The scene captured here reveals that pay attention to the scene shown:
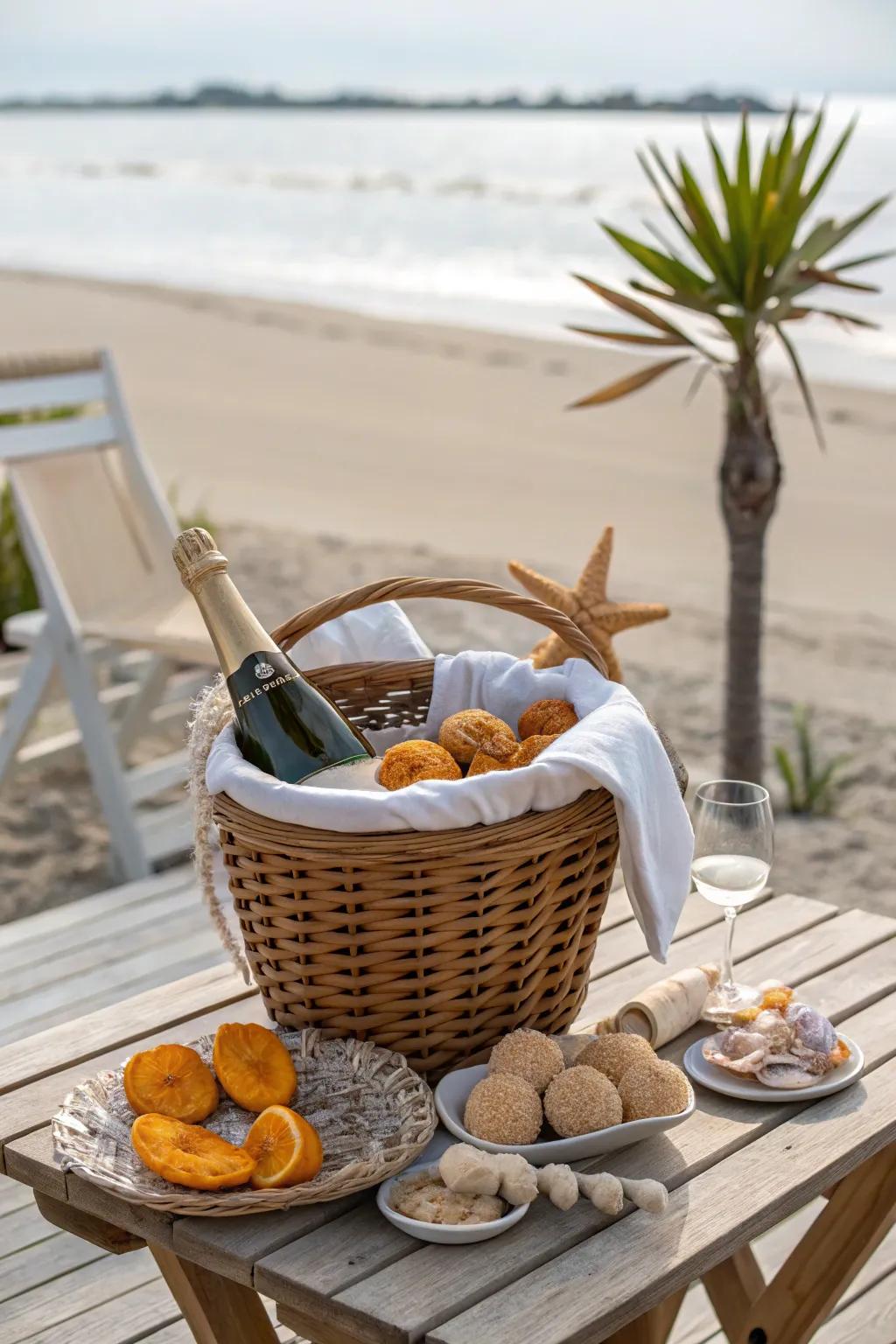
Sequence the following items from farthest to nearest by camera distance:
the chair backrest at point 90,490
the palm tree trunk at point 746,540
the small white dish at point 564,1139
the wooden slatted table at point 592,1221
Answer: the chair backrest at point 90,490
the palm tree trunk at point 746,540
the small white dish at point 564,1139
the wooden slatted table at point 592,1221

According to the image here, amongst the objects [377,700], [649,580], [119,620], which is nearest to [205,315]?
[649,580]

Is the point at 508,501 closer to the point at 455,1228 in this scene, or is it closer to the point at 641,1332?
the point at 641,1332

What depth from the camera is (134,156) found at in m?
39.7

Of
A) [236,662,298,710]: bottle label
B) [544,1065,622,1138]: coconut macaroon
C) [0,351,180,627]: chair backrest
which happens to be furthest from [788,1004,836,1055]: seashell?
[0,351,180,627]: chair backrest

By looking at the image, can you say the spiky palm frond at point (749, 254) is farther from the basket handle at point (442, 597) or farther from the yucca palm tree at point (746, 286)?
the basket handle at point (442, 597)

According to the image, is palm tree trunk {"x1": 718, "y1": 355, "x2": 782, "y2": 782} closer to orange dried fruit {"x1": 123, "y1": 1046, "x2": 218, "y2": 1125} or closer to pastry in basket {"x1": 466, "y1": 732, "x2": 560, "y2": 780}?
pastry in basket {"x1": 466, "y1": 732, "x2": 560, "y2": 780}

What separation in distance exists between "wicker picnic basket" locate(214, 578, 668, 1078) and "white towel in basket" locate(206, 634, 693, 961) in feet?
0.05

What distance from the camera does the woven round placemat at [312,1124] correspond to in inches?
42.3

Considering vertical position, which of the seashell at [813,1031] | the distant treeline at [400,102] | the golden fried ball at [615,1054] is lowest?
the seashell at [813,1031]

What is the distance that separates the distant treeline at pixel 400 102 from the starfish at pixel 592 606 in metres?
49.5

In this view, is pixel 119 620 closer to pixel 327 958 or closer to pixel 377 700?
pixel 377 700

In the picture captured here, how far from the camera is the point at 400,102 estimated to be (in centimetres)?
6059

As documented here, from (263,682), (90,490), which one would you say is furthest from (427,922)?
(90,490)

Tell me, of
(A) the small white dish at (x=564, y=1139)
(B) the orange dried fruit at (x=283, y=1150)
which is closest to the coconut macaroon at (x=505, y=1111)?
(A) the small white dish at (x=564, y=1139)
